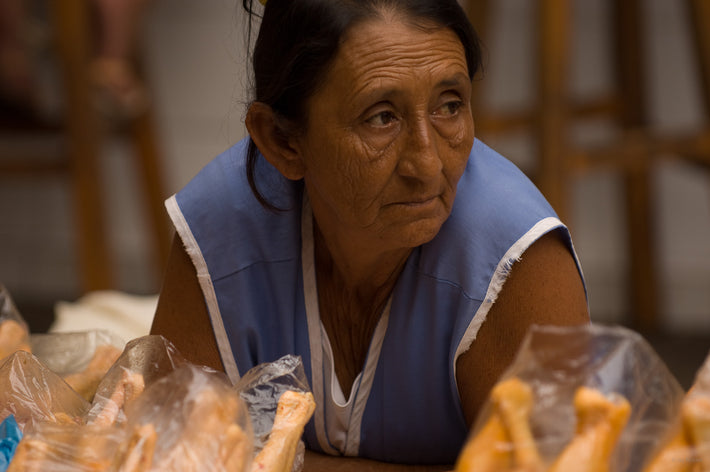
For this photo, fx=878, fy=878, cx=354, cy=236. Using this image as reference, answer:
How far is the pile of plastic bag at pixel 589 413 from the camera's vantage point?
27.7 inches

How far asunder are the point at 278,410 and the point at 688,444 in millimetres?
394

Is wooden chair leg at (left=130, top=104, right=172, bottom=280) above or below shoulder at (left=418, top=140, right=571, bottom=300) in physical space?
below

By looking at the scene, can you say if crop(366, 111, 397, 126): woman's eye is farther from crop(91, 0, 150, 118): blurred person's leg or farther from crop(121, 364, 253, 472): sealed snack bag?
crop(91, 0, 150, 118): blurred person's leg

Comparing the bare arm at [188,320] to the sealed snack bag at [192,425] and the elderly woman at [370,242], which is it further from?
the sealed snack bag at [192,425]

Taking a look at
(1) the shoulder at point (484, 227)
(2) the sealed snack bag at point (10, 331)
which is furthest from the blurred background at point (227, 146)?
(1) the shoulder at point (484, 227)

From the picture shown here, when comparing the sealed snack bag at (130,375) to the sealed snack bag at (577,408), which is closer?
the sealed snack bag at (577,408)

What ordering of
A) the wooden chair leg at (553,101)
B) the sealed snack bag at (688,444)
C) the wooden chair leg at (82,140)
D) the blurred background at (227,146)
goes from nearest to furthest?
the sealed snack bag at (688,444) < the wooden chair leg at (553,101) < the wooden chair leg at (82,140) < the blurred background at (227,146)

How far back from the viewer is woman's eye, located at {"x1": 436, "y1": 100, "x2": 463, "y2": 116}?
998mm

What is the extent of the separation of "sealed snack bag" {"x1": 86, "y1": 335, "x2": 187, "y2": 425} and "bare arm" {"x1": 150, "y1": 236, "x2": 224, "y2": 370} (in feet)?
0.71

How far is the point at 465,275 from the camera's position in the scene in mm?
1124

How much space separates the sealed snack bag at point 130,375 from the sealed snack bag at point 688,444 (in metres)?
0.54

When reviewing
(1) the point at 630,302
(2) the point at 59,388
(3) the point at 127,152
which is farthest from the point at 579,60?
(2) the point at 59,388

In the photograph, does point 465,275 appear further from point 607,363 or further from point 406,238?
A: point 607,363

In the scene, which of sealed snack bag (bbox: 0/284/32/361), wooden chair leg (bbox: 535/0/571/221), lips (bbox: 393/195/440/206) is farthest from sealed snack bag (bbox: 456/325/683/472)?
wooden chair leg (bbox: 535/0/571/221)
